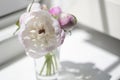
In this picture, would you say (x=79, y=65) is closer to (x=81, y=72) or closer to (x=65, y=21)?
(x=81, y=72)

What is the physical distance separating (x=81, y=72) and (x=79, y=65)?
3cm

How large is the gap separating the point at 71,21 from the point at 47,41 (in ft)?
0.26

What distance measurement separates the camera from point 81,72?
76 cm

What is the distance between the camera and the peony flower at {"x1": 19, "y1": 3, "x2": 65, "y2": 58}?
1.79 ft

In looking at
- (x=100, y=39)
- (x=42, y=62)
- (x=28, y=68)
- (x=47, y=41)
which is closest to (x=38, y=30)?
(x=47, y=41)

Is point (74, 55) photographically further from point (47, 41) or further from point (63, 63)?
point (47, 41)

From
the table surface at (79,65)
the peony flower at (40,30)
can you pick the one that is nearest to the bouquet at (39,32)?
the peony flower at (40,30)

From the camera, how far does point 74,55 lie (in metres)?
0.82

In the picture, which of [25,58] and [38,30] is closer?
[38,30]

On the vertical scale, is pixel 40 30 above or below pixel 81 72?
above

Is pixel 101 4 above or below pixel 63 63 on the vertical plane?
above

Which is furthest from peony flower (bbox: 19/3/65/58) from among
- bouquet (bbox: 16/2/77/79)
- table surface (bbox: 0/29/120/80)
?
table surface (bbox: 0/29/120/80)

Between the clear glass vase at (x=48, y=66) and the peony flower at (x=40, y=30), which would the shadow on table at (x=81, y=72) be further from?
the peony flower at (x=40, y=30)

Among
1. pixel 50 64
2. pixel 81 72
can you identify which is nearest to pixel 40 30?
pixel 50 64
